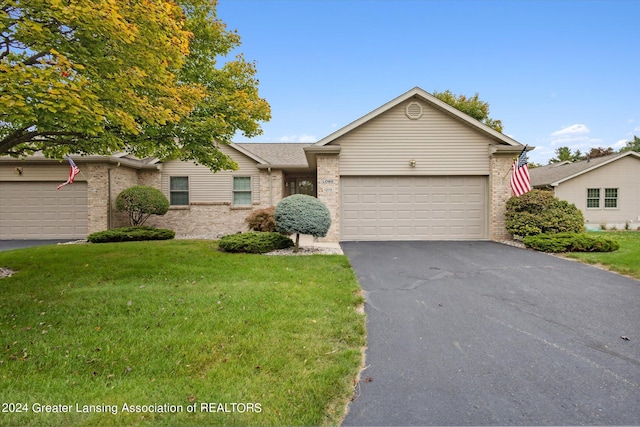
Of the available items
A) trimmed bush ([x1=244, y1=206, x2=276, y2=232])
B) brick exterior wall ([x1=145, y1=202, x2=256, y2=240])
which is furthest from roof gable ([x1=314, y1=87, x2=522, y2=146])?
brick exterior wall ([x1=145, y1=202, x2=256, y2=240])

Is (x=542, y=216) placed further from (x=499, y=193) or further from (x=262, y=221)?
(x=262, y=221)

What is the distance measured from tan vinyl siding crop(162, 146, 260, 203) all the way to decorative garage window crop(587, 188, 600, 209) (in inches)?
760

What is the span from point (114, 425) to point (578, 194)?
23557mm

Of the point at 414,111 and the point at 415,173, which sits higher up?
the point at 414,111

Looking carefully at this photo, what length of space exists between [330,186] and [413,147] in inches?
142

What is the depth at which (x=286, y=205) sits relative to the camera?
9688mm

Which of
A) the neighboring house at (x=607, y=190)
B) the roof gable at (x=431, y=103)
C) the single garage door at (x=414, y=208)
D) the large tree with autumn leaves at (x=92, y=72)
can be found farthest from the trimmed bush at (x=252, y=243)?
the neighboring house at (x=607, y=190)

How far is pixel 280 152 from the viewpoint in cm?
1748

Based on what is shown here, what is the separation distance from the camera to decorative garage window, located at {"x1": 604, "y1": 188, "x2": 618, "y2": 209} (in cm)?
1841

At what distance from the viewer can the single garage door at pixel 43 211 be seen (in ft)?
44.9

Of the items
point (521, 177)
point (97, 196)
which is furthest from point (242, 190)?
point (521, 177)

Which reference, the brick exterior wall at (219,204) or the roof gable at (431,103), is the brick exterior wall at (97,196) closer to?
the brick exterior wall at (219,204)

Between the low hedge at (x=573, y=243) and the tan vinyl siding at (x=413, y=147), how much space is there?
11.3 feet

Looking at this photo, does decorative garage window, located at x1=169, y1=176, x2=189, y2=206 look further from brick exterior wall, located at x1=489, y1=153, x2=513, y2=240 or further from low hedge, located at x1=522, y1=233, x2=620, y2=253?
low hedge, located at x1=522, y1=233, x2=620, y2=253
